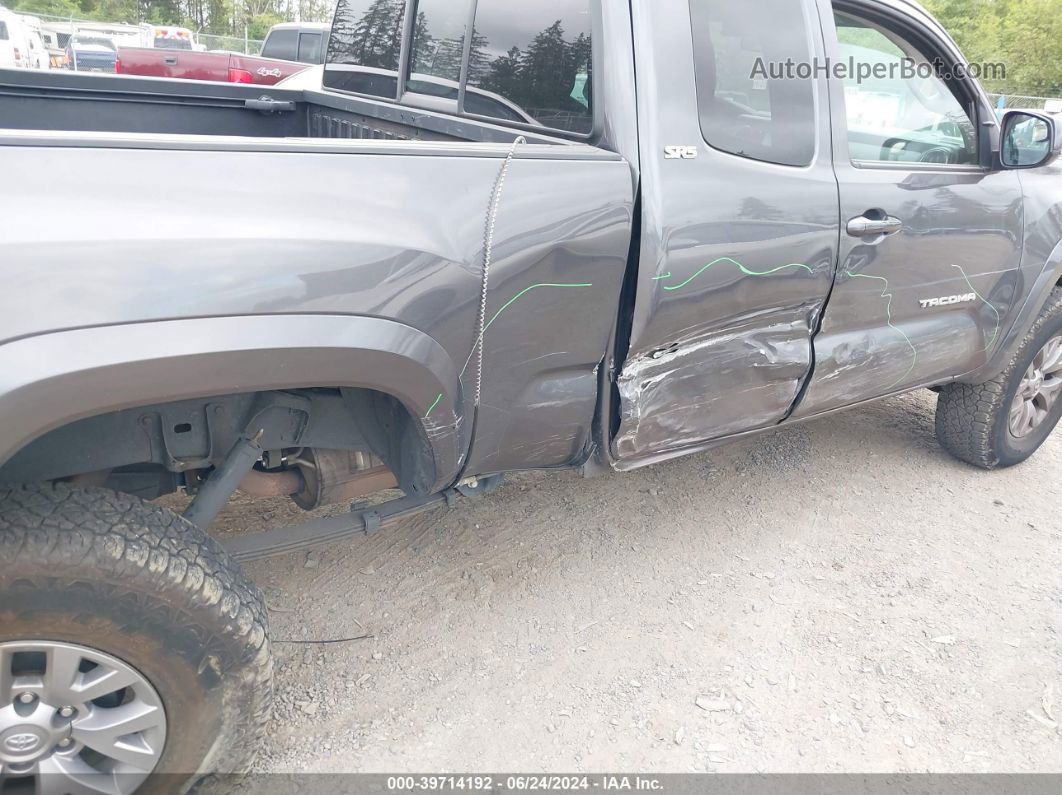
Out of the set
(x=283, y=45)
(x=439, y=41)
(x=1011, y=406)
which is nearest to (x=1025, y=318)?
(x=1011, y=406)

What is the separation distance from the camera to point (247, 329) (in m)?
1.66

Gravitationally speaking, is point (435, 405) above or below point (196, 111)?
A: below

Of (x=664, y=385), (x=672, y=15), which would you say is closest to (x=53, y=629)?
(x=664, y=385)

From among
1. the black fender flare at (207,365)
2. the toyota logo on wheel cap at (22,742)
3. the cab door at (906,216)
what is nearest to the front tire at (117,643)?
the toyota logo on wheel cap at (22,742)

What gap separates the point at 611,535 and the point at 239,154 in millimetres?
2141

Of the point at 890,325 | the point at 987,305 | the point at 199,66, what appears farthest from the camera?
the point at 199,66

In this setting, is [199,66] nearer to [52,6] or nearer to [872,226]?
[872,226]

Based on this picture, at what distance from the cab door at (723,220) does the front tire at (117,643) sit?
1184mm

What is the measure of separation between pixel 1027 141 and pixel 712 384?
1.63 m

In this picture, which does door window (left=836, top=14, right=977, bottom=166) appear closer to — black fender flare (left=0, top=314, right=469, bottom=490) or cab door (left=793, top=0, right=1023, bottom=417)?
cab door (left=793, top=0, right=1023, bottom=417)

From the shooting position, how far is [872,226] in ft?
Result: 8.99

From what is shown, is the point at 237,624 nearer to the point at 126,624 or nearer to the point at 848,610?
the point at 126,624

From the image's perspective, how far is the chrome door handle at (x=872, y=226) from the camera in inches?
107

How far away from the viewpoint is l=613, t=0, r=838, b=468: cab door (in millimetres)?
2273
